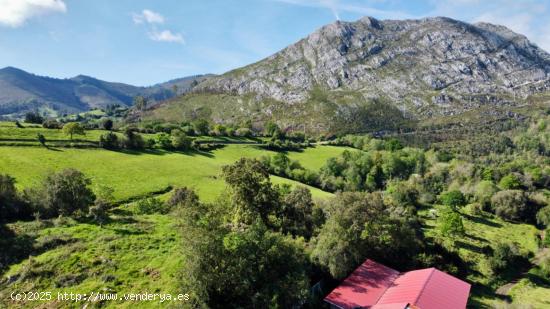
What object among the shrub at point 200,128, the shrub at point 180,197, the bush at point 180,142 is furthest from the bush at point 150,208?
the shrub at point 200,128

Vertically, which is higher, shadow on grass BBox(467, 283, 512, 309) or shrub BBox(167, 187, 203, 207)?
shrub BBox(167, 187, 203, 207)

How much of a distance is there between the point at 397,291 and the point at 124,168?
71.8m

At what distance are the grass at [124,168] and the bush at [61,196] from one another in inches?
729

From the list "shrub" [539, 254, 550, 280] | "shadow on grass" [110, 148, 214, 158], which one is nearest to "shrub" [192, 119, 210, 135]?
"shadow on grass" [110, 148, 214, 158]

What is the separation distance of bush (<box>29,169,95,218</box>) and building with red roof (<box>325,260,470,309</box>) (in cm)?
3725

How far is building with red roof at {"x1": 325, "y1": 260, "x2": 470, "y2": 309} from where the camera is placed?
33906 mm

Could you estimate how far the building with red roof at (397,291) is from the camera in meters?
33.9

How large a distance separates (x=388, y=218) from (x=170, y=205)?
122 ft

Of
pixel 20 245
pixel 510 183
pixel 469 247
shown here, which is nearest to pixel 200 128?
pixel 20 245

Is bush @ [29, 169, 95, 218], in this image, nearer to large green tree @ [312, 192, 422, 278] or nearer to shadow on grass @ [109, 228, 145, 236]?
shadow on grass @ [109, 228, 145, 236]

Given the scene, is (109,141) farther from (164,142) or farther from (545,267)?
(545,267)

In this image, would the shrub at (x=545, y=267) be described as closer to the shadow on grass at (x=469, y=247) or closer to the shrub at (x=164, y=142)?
the shadow on grass at (x=469, y=247)

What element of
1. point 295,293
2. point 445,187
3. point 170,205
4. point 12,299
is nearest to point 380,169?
point 445,187

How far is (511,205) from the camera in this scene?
261 ft
